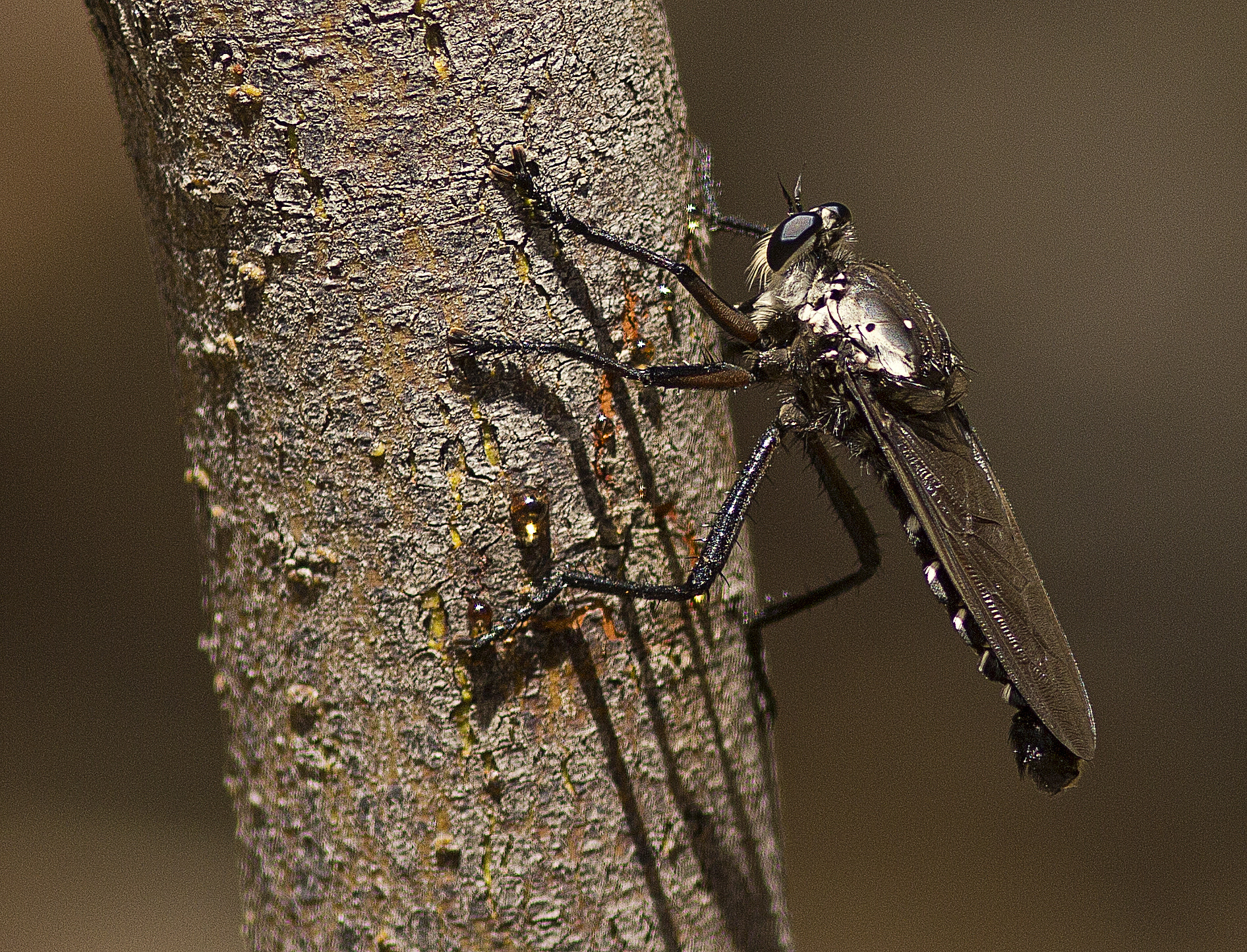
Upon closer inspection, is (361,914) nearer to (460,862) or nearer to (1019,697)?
(460,862)

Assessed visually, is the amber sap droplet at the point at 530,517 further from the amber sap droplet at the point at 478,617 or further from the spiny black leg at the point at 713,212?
the spiny black leg at the point at 713,212

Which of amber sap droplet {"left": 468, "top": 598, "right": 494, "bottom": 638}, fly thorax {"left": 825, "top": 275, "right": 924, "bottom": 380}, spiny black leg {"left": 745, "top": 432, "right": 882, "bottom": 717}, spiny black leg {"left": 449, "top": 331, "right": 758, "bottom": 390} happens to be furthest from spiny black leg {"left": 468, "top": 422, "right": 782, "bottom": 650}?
spiny black leg {"left": 745, "top": 432, "right": 882, "bottom": 717}

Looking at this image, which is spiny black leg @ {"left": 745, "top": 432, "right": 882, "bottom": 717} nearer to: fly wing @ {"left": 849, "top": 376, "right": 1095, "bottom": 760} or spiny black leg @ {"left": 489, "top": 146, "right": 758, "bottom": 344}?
fly wing @ {"left": 849, "top": 376, "right": 1095, "bottom": 760}

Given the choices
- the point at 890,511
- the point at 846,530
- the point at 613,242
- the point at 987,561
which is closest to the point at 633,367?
the point at 613,242

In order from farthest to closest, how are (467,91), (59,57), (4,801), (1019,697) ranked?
1. (59,57)
2. (4,801)
3. (1019,697)
4. (467,91)

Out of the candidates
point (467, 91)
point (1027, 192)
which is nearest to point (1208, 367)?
point (1027, 192)

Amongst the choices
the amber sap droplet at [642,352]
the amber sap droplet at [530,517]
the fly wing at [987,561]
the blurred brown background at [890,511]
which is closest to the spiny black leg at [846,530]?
the fly wing at [987,561]
